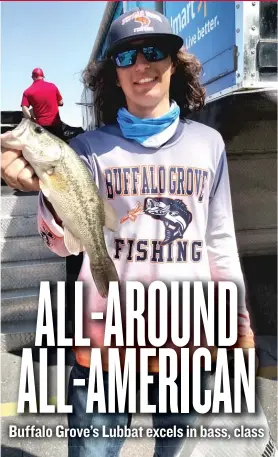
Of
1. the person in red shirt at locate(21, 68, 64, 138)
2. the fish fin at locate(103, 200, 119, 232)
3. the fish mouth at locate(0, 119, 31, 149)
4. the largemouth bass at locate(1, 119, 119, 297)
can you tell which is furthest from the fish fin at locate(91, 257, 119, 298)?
the person in red shirt at locate(21, 68, 64, 138)

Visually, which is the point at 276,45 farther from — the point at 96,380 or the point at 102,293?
the point at 96,380

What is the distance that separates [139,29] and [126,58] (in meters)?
0.12

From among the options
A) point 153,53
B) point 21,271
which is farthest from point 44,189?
point 21,271

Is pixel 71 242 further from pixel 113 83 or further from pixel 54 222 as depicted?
pixel 113 83

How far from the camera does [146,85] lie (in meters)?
1.79

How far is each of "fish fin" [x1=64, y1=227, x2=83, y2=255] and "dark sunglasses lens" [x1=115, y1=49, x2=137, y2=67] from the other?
69 cm

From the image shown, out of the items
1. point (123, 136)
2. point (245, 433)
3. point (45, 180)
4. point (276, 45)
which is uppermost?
point (276, 45)

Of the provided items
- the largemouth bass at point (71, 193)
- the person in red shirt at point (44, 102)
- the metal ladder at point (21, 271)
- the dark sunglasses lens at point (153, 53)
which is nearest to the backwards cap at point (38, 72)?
the person in red shirt at point (44, 102)

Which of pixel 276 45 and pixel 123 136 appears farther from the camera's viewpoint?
pixel 276 45

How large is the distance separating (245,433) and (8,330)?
6.81ft

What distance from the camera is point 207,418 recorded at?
2051 millimetres

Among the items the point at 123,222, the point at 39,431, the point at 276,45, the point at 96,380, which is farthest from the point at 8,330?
the point at 276,45

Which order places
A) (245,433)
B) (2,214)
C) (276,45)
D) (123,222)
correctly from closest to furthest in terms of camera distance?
(123,222), (245,433), (276,45), (2,214)

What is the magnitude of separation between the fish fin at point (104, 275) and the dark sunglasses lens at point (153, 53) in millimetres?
800
